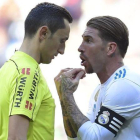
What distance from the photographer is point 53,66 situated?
6.05m

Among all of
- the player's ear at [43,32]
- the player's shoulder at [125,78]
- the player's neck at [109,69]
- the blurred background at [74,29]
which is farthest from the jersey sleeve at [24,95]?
the blurred background at [74,29]

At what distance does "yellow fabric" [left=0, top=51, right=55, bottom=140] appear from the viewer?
1.70 meters

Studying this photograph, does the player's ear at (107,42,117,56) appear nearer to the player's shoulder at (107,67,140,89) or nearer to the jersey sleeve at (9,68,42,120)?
the player's shoulder at (107,67,140,89)

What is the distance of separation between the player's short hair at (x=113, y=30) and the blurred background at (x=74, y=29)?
3.43 m

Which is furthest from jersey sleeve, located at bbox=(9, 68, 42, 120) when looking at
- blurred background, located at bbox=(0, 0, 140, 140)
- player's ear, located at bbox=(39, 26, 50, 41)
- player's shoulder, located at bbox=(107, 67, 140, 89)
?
blurred background, located at bbox=(0, 0, 140, 140)

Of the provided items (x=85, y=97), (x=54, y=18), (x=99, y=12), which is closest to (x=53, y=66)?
(x=85, y=97)

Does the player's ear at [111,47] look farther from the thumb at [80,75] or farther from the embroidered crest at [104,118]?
the embroidered crest at [104,118]

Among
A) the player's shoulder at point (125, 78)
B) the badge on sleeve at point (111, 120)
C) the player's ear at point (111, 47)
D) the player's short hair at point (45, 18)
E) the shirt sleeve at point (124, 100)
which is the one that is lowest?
the badge on sleeve at point (111, 120)

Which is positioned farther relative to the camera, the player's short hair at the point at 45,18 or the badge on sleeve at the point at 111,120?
the badge on sleeve at the point at 111,120

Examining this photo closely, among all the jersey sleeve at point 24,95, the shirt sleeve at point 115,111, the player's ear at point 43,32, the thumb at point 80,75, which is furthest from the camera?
the thumb at point 80,75

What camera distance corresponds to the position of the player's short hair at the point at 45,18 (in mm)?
1938

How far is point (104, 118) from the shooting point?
2088mm

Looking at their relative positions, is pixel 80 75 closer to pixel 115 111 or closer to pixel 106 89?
pixel 106 89

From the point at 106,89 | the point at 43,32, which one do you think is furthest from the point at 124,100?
the point at 43,32
